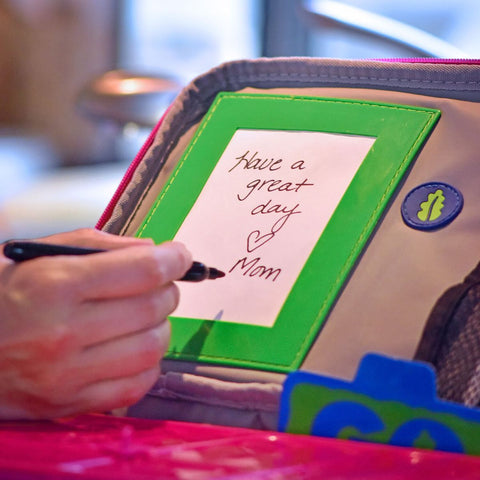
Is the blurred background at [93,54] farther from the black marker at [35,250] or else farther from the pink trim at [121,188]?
the black marker at [35,250]

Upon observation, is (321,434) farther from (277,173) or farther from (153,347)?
(277,173)

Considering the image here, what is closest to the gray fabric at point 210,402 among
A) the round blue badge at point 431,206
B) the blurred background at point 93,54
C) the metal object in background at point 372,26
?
the round blue badge at point 431,206

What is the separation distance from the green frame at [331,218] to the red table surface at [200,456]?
73mm

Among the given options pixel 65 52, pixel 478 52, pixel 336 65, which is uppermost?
pixel 65 52

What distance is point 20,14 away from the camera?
3352 mm

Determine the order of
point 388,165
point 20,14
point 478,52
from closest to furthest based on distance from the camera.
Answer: point 388,165 < point 478,52 < point 20,14

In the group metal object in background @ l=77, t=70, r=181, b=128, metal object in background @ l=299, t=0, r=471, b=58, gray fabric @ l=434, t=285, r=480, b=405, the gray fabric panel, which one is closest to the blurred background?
metal object in background @ l=77, t=70, r=181, b=128

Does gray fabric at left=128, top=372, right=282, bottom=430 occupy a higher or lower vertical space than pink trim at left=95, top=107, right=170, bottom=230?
lower

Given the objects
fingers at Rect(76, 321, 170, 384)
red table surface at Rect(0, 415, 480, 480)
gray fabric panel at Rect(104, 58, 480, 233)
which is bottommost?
Result: red table surface at Rect(0, 415, 480, 480)

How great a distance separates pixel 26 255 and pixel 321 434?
18 cm

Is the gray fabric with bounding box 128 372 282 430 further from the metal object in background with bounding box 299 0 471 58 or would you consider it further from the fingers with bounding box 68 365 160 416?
the metal object in background with bounding box 299 0 471 58

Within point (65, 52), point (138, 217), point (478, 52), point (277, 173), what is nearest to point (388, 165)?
point (277, 173)

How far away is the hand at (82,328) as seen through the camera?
1.49 ft

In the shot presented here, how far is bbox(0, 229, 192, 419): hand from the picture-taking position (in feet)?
1.49
